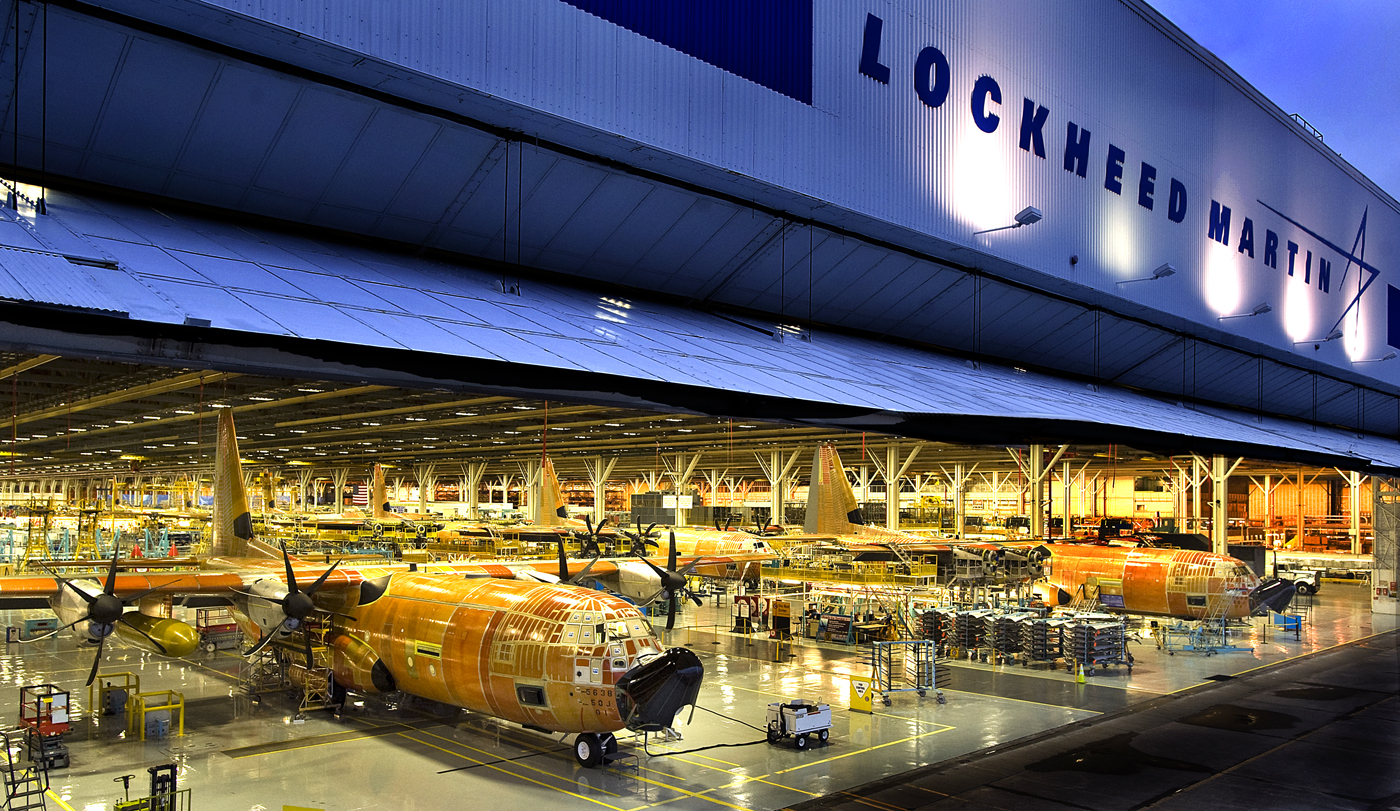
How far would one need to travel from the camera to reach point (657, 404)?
588 inches

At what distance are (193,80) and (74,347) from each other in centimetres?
833

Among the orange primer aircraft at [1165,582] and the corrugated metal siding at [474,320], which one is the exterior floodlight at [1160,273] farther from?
the orange primer aircraft at [1165,582]

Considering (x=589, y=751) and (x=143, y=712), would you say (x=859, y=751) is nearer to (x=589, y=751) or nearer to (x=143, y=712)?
(x=589, y=751)

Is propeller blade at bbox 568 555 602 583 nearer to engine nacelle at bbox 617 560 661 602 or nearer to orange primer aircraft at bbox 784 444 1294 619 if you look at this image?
engine nacelle at bbox 617 560 661 602

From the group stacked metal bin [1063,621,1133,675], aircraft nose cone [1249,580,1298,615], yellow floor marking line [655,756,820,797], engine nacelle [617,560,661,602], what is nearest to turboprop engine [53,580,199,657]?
engine nacelle [617,560,661,602]

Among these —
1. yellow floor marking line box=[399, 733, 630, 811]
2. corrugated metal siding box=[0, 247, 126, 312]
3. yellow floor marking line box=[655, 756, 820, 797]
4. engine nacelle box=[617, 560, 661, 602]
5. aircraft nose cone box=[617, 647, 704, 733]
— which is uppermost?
corrugated metal siding box=[0, 247, 126, 312]

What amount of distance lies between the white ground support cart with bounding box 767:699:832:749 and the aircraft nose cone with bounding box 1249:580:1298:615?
2794 centimetres

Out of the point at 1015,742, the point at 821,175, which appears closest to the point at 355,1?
the point at 821,175

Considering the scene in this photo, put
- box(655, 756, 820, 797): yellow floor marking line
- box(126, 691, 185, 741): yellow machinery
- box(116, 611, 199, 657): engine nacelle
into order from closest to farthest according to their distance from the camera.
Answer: box(655, 756, 820, 797): yellow floor marking line, box(116, 611, 199, 657): engine nacelle, box(126, 691, 185, 741): yellow machinery

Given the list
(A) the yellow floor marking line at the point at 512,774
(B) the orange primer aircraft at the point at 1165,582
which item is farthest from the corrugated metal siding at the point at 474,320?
(B) the orange primer aircraft at the point at 1165,582

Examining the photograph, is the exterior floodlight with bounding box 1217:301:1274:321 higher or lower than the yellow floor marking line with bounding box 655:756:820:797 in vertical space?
higher

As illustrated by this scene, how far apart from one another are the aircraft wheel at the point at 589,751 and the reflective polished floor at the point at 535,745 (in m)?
0.35

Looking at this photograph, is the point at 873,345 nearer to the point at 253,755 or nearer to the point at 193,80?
the point at 193,80

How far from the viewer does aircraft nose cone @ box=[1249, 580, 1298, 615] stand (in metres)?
43.2
